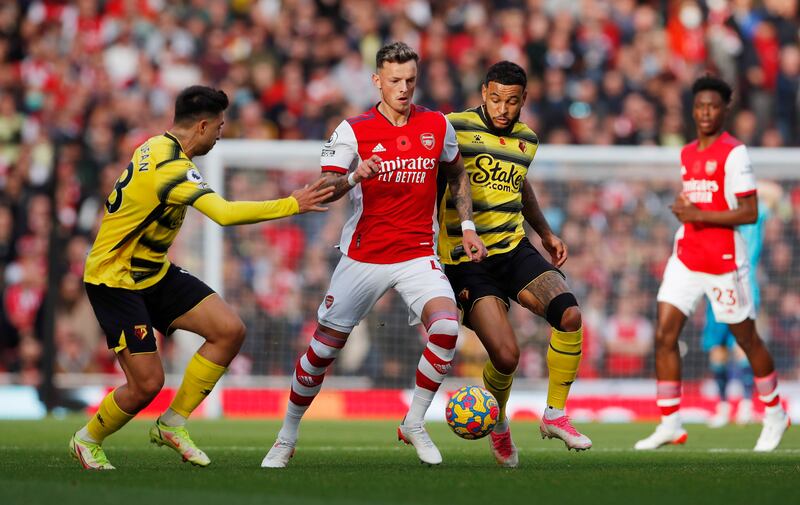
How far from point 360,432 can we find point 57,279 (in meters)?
5.22

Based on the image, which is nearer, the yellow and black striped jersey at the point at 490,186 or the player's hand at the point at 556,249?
the yellow and black striped jersey at the point at 490,186

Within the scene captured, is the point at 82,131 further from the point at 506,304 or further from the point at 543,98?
the point at 506,304

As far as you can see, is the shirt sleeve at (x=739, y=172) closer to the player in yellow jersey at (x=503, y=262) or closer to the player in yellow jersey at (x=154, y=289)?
the player in yellow jersey at (x=503, y=262)

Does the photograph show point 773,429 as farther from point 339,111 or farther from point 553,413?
point 339,111

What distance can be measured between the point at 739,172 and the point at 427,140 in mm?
3189

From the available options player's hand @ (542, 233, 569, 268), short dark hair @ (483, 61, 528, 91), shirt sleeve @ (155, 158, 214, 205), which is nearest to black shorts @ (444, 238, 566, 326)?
player's hand @ (542, 233, 569, 268)

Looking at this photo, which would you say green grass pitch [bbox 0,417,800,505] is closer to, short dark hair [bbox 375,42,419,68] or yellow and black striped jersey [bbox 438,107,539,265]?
yellow and black striped jersey [bbox 438,107,539,265]

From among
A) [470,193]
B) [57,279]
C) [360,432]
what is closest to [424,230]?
[470,193]

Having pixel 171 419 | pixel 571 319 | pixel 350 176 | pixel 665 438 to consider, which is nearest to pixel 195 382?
pixel 171 419

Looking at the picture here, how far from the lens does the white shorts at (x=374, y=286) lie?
28.1ft

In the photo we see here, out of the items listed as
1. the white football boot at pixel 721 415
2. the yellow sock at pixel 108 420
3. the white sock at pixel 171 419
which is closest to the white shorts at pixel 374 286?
the white sock at pixel 171 419

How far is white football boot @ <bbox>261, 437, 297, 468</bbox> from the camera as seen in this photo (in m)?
8.61

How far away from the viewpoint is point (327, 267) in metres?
16.4

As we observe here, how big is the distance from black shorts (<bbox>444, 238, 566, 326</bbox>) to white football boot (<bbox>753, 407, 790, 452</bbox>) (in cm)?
275
